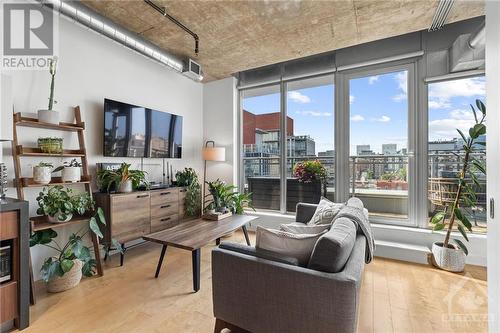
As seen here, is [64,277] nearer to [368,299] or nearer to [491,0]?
[368,299]

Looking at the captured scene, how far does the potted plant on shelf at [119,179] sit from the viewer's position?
2766 millimetres

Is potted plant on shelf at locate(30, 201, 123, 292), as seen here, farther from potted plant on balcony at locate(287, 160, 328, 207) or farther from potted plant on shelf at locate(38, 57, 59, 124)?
potted plant on balcony at locate(287, 160, 328, 207)

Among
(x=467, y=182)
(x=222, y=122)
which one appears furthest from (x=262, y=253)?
(x=222, y=122)

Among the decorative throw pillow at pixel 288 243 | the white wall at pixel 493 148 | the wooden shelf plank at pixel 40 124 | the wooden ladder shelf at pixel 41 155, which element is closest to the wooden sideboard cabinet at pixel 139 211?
the wooden ladder shelf at pixel 41 155

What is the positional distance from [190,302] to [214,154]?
2626mm

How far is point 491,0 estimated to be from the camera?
1.15 metres

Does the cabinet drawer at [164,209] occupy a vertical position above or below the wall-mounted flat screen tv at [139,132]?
below

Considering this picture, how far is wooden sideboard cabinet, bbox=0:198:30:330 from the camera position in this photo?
1.68 meters

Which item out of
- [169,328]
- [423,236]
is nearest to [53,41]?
[169,328]

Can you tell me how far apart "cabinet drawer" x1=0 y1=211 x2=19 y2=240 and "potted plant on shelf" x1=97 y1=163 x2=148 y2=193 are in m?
1.03

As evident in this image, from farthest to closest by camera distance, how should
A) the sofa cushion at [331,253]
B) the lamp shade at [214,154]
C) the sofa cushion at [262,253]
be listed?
the lamp shade at [214,154], the sofa cushion at [262,253], the sofa cushion at [331,253]

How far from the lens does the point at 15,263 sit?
1734mm

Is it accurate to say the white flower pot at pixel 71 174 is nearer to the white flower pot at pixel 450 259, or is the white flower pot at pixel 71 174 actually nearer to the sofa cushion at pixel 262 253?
the sofa cushion at pixel 262 253

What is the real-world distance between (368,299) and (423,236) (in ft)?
5.19
